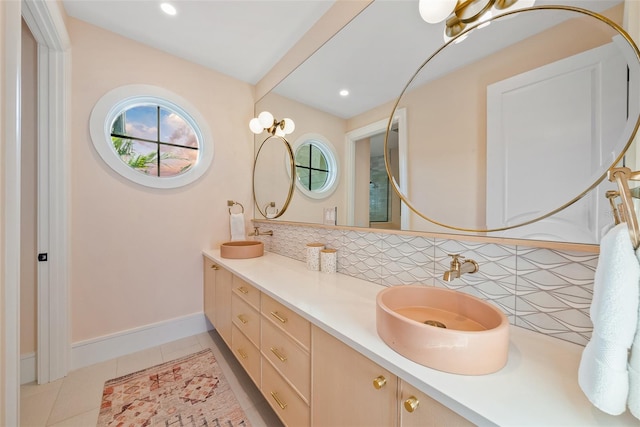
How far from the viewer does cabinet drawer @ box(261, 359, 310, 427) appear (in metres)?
0.97

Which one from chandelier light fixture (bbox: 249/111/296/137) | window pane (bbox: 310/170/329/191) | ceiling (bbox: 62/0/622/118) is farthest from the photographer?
chandelier light fixture (bbox: 249/111/296/137)

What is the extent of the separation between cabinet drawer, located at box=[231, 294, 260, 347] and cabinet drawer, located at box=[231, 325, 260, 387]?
0.05m

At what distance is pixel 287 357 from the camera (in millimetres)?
1046

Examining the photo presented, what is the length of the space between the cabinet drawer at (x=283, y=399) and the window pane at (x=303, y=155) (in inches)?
53.7

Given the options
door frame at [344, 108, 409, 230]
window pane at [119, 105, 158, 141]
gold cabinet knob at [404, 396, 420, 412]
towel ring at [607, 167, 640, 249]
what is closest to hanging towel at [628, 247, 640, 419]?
towel ring at [607, 167, 640, 249]

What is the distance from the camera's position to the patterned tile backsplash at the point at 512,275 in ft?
2.34

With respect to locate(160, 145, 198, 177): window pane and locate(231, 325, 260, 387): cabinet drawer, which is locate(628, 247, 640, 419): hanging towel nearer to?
locate(231, 325, 260, 387): cabinet drawer

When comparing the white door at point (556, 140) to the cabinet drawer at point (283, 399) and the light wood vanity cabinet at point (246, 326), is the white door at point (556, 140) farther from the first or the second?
the light wood vanity cabinet at point (246, 326)

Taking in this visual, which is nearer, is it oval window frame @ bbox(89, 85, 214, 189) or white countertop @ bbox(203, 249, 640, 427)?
white countertop @ bbox(203, 249, 640, 427)

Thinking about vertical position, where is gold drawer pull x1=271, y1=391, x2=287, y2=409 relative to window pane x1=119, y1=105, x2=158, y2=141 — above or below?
below

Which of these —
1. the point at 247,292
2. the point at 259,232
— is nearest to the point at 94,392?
the point at 247,292

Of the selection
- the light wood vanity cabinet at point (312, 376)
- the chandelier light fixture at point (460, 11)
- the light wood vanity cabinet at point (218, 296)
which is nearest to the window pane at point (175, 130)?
the light wood vanity cabinet at point (218, 296)

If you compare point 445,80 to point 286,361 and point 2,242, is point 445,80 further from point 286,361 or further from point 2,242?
point 2,242

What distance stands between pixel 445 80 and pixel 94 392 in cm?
263
